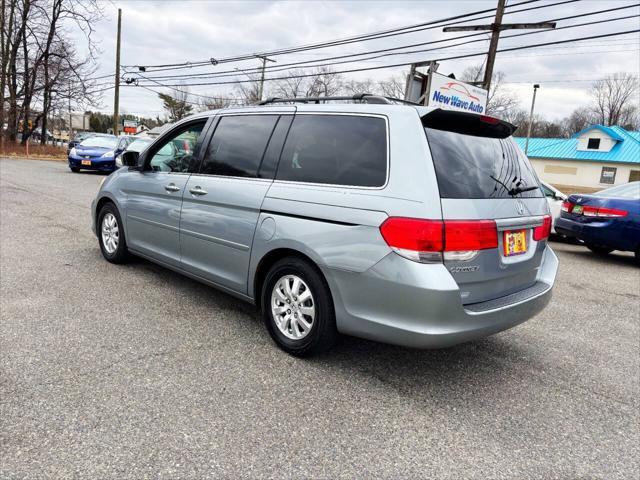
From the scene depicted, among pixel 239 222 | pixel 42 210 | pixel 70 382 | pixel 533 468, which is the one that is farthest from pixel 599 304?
pixel 42 210

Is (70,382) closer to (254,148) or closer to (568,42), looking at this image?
(254,148)

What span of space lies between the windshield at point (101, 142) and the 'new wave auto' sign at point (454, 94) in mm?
13305

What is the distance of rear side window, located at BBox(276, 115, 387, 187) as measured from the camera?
2.95m

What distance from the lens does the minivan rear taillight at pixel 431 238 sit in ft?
8.64

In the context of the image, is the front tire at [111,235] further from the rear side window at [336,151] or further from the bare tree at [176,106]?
the bare tree at [176,106]

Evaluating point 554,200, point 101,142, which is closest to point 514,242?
Result: point 554,200

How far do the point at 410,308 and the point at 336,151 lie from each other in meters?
1.17

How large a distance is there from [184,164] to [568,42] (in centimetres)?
1545

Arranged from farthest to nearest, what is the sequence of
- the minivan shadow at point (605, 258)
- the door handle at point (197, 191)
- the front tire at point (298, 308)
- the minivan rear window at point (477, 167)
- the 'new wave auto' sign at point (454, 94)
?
the 'new wave auto' sign at point (454, 94) → the minivan shadow at point (605, 258) → the door handle at point (197, 191) → the front tire at point (298, 308) → the minivan rear window at point (477, 167)

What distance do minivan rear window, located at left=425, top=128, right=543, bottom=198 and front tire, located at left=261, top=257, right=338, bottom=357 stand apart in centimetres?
101

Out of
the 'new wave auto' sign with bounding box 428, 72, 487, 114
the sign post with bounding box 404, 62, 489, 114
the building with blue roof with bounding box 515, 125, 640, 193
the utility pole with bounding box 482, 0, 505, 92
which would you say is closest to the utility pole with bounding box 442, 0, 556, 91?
the utility pole with bounding box 482, 0, 505, 92

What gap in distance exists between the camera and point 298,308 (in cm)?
325

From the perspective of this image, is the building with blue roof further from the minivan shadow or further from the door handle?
the door handle

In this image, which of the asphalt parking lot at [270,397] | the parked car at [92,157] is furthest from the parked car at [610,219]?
the parked car at [92,157]
